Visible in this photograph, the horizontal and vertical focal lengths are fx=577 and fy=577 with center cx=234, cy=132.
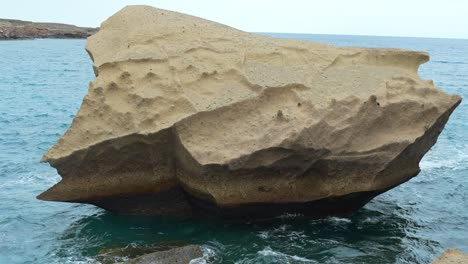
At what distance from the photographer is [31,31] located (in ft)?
342

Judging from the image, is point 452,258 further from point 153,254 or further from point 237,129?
point 153,254

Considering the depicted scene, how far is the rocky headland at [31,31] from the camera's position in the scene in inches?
3839

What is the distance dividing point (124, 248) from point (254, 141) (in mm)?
3278

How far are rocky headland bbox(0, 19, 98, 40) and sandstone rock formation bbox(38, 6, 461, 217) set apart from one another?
9163 centimetres

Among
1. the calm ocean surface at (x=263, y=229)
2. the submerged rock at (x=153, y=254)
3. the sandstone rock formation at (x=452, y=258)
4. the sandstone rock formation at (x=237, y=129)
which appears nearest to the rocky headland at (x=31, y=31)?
the calm ocean surface at (x=263, y=229)

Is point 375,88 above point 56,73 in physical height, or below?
above

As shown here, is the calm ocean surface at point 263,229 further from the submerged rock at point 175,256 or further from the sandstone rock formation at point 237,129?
the sandstone rock formation at point 237,129

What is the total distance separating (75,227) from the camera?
41.8 feet

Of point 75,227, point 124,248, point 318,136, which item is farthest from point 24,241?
point 318,136

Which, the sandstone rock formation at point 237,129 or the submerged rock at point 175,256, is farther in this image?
the sandstone rock formation at point 237,129

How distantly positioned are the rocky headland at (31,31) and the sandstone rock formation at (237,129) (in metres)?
91.6

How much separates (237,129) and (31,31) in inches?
4012

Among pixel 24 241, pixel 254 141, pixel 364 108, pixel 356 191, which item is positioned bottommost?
pixel 24 241

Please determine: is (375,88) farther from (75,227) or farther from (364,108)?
(75,227)
